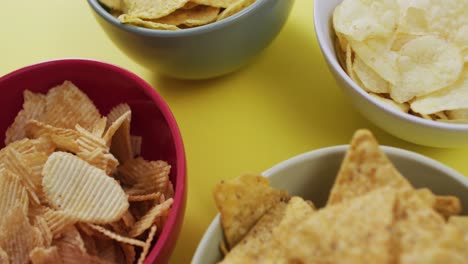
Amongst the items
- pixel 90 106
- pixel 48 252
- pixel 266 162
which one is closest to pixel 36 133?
pixel 90 106

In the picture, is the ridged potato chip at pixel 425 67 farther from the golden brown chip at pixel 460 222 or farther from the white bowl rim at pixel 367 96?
the golden brown chip at pixel 460 222

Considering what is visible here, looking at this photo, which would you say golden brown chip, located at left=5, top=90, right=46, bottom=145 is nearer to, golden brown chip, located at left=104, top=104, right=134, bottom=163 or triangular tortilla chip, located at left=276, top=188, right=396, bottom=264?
golden brown chip, located at left=104, top=104, right=134, bottom=163

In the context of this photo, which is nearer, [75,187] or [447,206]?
[447,206]

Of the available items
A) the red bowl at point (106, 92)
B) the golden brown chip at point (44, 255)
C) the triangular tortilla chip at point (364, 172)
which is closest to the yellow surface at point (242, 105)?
the red bowl at point (106, 92)

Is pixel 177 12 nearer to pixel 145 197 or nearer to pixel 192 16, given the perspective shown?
pixel 192 16

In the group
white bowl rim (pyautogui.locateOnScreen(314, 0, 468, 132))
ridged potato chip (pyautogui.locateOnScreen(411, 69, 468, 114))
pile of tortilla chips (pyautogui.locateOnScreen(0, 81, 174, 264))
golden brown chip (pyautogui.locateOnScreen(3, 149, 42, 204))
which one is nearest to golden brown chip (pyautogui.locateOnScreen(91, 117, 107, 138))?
pile of tortilla chips (pyautogui.locateOnScreen(0, 81, 174, 264))

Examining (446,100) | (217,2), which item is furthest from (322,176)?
(217,2)

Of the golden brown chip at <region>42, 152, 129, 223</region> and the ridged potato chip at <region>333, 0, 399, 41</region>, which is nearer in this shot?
the golden brown chip at <region>42, 152, 129, 223</region>
